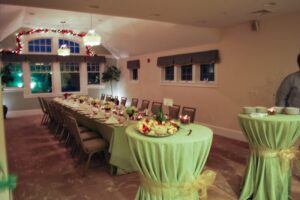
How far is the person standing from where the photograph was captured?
336 centimetres

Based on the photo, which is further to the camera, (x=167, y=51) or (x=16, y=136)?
(x=167, y=51)

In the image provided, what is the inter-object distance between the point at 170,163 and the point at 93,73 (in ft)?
31.3

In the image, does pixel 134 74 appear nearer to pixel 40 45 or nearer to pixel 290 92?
pixel 40 45

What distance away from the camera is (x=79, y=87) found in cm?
1059

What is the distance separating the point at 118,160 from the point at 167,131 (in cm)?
172

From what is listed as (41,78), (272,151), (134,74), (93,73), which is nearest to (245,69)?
(272,151)

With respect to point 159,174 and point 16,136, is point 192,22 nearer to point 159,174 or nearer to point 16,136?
point 159,174

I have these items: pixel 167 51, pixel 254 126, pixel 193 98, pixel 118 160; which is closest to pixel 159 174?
pixel 254 126

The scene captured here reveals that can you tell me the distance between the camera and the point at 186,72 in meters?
7.31

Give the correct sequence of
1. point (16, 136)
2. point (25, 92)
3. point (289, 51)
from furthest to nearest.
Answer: point (25, 92)
point (16, 136)
point (289, 51)

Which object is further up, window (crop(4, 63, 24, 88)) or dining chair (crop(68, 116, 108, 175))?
window (crop(4, 63, 24, 88))

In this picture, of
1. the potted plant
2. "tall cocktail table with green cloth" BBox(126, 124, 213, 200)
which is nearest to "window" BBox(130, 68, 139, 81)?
the potted plant

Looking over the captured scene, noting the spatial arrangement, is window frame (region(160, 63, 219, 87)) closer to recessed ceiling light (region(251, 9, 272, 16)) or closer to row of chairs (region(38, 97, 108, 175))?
recessed ceiling light (region(251, 9, 272, 16))

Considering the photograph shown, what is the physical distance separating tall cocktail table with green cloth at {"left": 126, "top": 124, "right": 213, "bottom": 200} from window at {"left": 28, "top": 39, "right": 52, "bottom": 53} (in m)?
8.94
